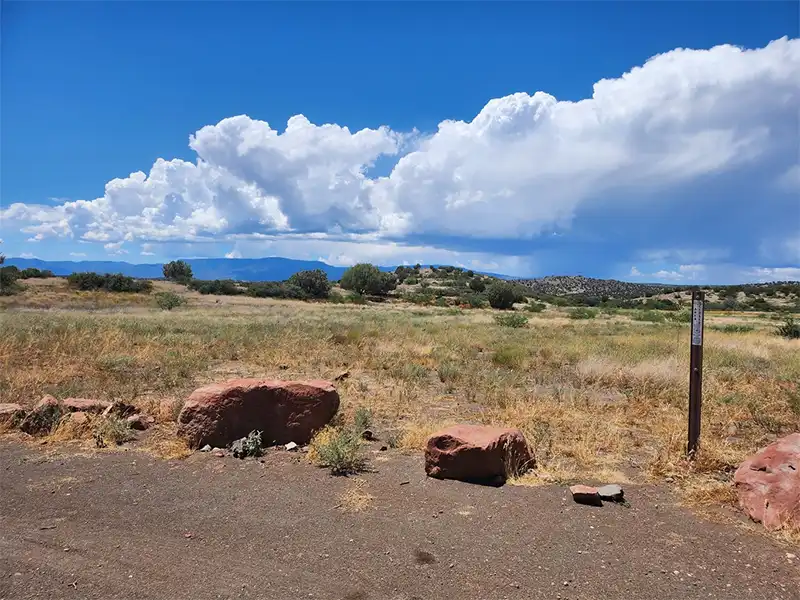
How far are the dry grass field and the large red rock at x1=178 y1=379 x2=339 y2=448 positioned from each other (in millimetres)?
508

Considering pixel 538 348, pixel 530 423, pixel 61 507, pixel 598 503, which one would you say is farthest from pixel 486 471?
pixel 538 348

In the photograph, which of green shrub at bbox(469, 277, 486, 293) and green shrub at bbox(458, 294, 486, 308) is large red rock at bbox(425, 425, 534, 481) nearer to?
green shrub at bbox(458, 294, 486, 308)

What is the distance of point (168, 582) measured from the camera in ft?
11.5

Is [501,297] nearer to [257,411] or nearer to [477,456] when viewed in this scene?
[257,411]

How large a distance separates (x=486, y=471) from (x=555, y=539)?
4.35 ft

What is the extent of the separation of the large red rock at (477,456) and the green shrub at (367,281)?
208 feet

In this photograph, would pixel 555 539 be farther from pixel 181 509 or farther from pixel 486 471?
pixel 181 509

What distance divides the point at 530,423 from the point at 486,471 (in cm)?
242

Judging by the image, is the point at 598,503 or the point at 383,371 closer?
the point at 598,503

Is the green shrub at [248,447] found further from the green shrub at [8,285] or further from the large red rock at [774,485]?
the green shrub at [8,285]

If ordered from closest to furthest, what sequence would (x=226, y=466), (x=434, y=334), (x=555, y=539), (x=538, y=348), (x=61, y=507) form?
1. (x=555, y=539)
2. (x=61, y=507)
3. (x=226, y=466)
4. (x=538, y=348)
5. (x=434, y=334)

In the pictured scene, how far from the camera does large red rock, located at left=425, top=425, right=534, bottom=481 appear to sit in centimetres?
542

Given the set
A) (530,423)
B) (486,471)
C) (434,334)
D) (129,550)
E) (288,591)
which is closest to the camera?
(288,591)

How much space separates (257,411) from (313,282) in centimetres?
6019
